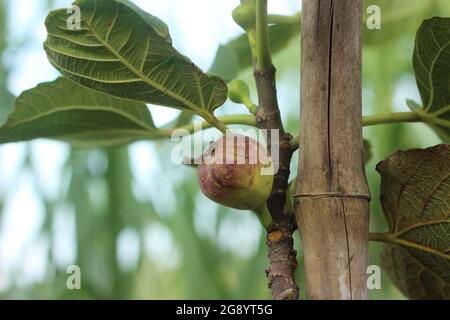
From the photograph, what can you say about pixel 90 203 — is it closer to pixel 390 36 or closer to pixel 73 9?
pixel 390 36

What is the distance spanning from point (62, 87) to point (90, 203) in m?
1.08

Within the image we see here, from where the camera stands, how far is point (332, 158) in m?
0.50

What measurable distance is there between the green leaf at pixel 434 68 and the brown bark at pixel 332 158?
4.6 inches

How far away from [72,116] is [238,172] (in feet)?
0.94

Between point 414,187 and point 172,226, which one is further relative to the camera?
point 172,226

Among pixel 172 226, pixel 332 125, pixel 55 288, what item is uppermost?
pixel 332 125

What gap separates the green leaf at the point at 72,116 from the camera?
2.29 feet

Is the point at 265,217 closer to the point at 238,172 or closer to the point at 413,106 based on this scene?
the point at 238,172

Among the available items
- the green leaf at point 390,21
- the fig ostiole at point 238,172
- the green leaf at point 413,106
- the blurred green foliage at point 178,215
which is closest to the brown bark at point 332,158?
the fig ostiole at point 238,172

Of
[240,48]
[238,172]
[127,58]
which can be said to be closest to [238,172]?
[238,172]

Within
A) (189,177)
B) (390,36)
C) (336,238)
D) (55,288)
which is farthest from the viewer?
(189,177)

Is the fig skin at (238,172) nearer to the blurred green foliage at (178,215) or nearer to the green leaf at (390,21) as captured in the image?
the green leaf at (390,21)

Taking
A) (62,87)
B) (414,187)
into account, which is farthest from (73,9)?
(414,187)

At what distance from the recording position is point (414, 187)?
59cm
